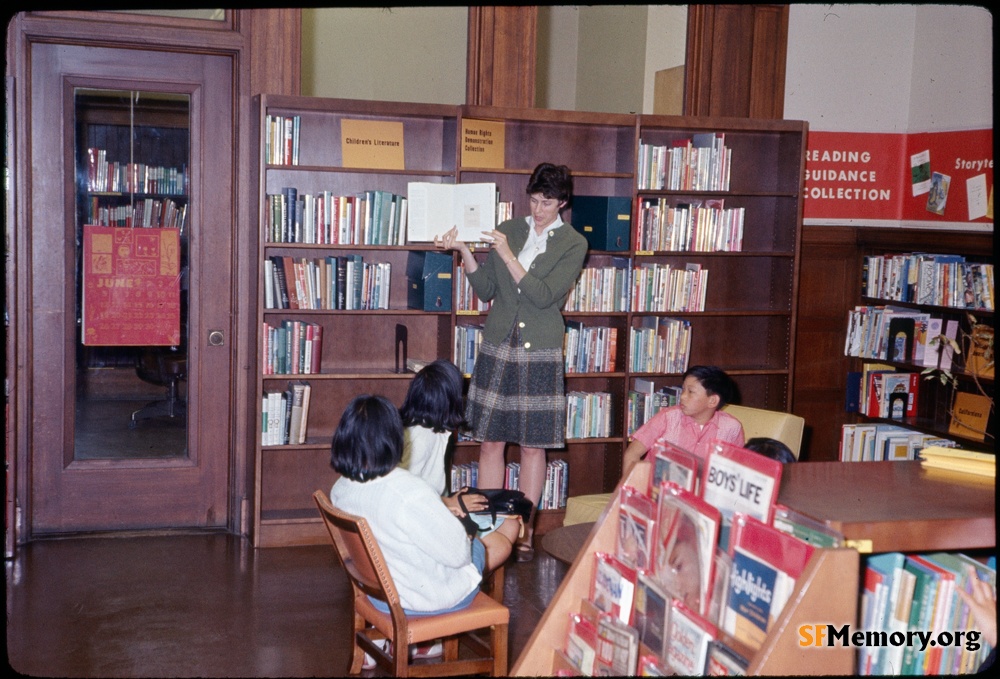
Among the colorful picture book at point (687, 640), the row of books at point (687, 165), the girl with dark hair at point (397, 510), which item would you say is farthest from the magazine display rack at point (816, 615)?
the row of books at point (687, 165)

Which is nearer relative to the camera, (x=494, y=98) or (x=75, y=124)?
(x=75, y=124)

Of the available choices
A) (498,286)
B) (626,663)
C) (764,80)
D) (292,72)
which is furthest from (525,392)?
(626,663)

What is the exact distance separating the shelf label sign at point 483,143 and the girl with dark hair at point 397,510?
2.47m

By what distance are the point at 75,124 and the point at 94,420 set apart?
4.85ft

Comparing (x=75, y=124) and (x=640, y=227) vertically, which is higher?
(x=75, y=124)

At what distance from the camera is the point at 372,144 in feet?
17.4

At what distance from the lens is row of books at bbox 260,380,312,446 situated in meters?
5.20

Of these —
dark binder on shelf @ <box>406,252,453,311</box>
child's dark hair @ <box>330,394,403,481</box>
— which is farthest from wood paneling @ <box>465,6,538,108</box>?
child's dark hair @ <box>330,394,403,481</box>

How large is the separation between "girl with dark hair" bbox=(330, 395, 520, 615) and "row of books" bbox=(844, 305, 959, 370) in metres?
3.54

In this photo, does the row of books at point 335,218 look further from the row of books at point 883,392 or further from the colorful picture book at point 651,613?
the colorful picture book at point 651,613

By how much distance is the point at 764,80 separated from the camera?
19.8 ft

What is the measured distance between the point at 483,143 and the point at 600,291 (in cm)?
101

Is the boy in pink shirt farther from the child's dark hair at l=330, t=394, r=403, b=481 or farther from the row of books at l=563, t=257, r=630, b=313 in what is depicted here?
the child's dark hair at l=330, t=394, r=403, b=481

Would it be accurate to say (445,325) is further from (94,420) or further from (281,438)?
(94,420)
